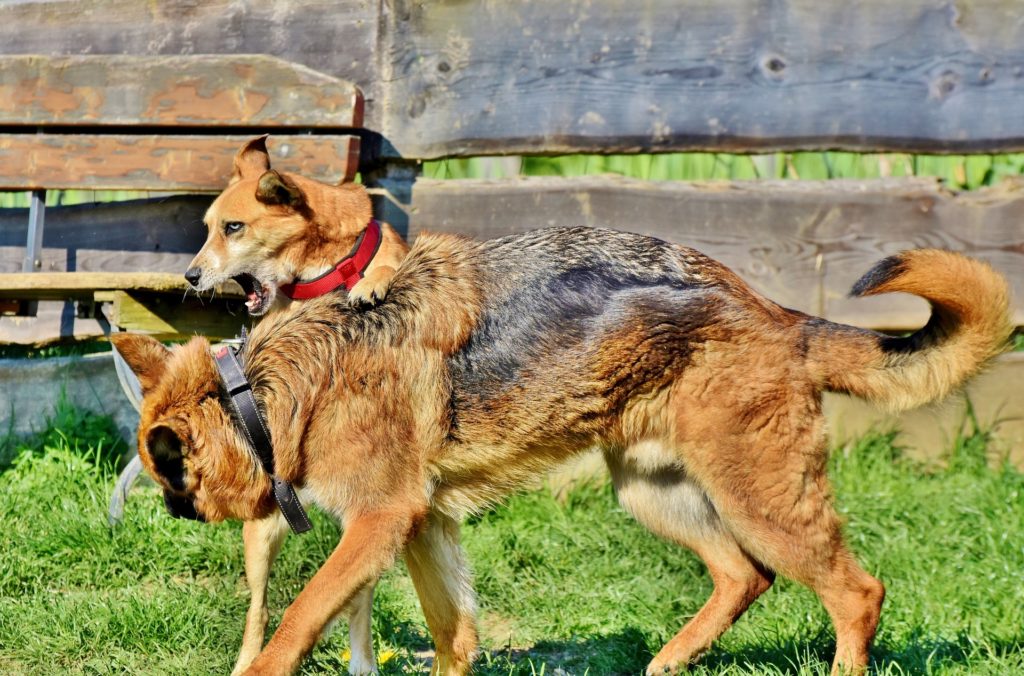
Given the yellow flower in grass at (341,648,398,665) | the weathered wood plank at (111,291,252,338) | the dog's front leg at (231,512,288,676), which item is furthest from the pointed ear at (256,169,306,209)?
the yellow flower in grass at (341,648,398,665)

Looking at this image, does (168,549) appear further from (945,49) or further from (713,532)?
(945,49)

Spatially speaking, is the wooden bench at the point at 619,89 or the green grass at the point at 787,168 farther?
the green grass at the point at 787,168

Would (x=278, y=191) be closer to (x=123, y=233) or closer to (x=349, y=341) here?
(x=349, y=341)

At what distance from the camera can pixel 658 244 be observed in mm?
4480

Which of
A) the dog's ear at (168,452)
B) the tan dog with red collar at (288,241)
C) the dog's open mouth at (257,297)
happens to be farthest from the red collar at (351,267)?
the dog's ear at (168,452)

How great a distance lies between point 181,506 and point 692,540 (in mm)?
2088

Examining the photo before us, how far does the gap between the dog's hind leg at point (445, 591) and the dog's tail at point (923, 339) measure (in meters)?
1.60

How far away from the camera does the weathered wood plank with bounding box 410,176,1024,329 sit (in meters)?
6.23

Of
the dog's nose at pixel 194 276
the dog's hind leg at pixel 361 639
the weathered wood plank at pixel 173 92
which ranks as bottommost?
the dog's hind leg at pixel 361 639

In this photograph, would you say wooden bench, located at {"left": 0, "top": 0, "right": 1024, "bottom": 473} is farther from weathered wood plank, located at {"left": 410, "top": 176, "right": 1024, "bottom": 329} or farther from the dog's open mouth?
the dog's open mouth

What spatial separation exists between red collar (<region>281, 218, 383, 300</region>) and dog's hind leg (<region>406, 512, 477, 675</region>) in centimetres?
128

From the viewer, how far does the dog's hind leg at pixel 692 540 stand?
4602 mm

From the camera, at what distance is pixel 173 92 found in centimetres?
592

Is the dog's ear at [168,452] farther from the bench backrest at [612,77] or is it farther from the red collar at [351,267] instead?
the bench backrest at [612,77]
